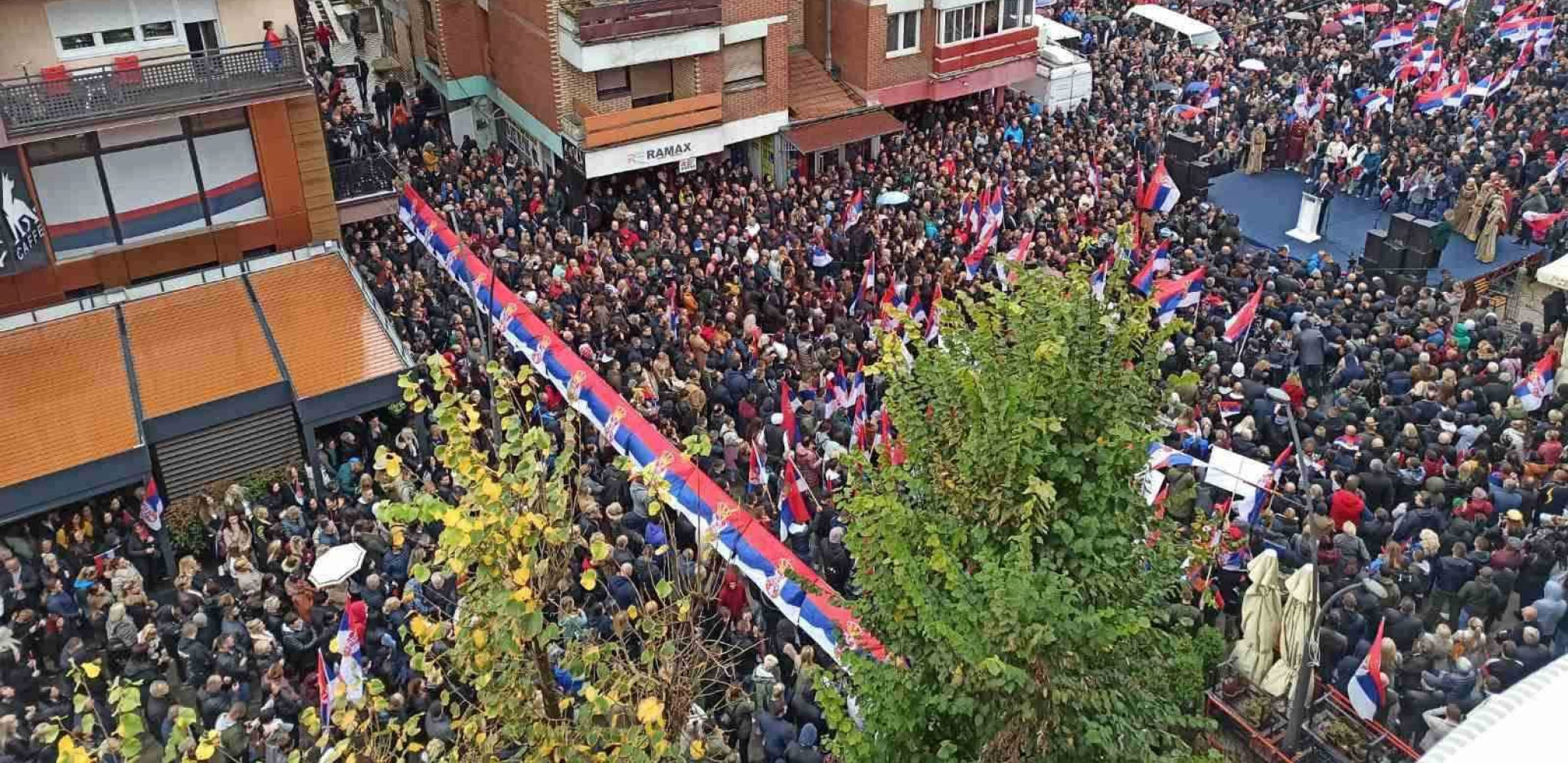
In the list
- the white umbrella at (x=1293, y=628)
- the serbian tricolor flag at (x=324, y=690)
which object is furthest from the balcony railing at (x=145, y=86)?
the white umbrella at (x=1293, y=628)

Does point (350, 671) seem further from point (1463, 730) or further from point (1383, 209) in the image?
point (1383, 209)

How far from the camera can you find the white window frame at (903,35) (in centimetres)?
3409

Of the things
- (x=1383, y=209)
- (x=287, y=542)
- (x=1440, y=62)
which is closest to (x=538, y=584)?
(x=287, y=542)

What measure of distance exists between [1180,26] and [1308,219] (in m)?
13.0

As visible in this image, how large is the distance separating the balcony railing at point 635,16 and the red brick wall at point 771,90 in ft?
6.75

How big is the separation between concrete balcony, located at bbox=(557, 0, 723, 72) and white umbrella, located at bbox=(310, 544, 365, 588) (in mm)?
15489

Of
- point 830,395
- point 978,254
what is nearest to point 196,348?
point 830,395

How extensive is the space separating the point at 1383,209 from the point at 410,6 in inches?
1012

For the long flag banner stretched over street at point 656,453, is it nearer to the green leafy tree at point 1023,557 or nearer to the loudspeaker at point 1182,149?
the green leafy tree at point 1023,557

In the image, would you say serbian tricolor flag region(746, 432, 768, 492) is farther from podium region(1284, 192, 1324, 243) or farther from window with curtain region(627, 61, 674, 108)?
podium region(1284, 192, 1324, 243)

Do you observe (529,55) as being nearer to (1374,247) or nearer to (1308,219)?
(1308,219)

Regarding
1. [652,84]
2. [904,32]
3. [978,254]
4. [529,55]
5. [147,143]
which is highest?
[147,143]

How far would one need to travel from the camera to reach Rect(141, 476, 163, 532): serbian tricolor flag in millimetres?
18609

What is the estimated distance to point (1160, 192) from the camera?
27578mm
